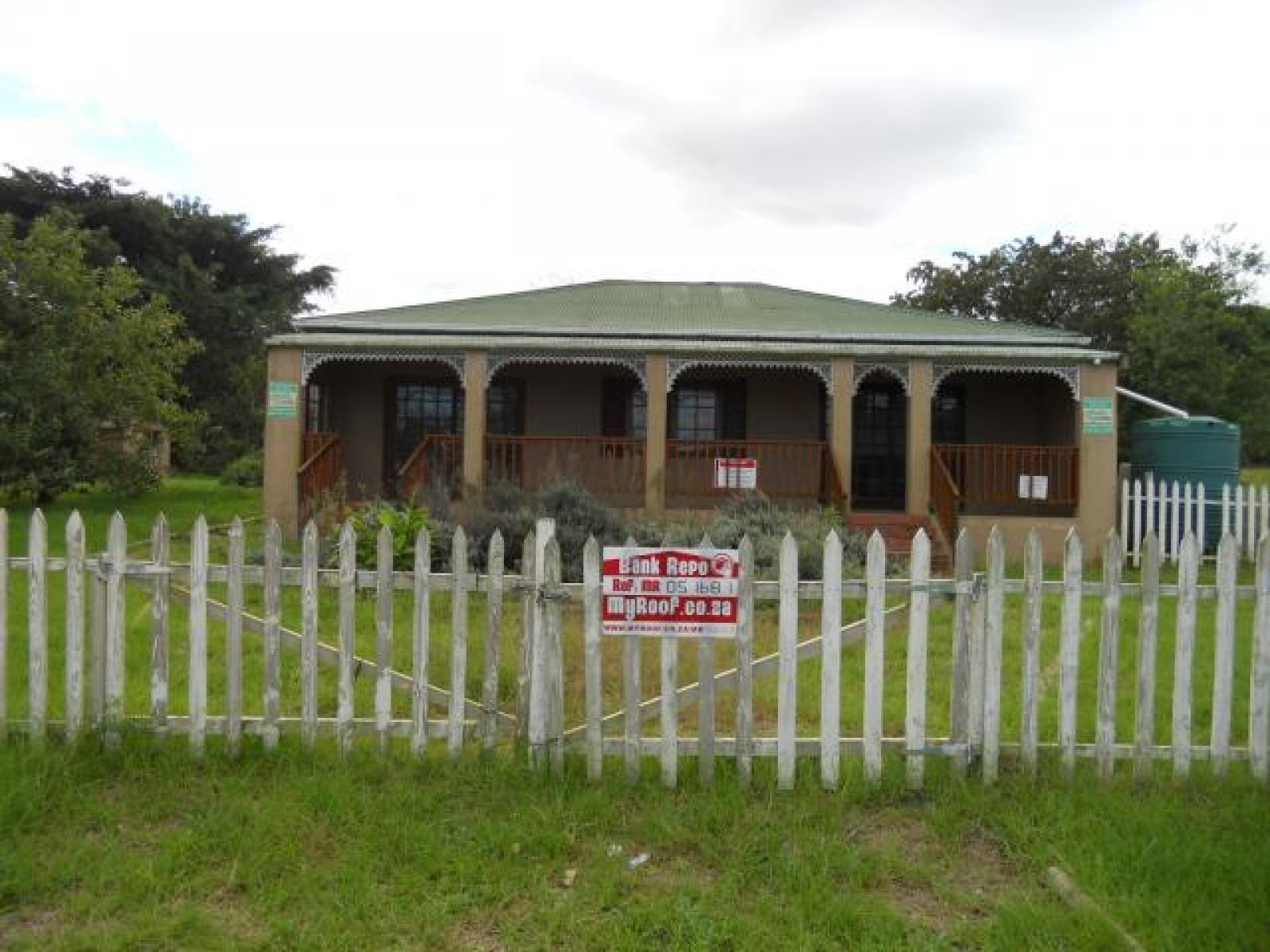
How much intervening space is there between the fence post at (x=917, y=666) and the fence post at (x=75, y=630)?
3485 millimetres

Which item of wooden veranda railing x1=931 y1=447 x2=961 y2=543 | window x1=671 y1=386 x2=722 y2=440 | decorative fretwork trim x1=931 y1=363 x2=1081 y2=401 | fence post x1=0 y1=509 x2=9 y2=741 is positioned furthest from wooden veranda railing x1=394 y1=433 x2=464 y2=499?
fence post x1=0 y1=509 x2=9 y2=741

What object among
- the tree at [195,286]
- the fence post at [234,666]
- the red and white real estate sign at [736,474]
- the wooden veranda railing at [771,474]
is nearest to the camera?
the fence post at [234,666]

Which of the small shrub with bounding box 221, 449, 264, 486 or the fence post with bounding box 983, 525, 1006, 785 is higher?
the small shrub with bounding box 221, 449, 264, 486

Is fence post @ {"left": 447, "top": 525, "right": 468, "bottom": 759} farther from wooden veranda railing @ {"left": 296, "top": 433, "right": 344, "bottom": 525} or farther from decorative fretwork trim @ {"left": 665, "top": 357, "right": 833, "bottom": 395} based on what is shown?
decorative fretwork trim @ {"left": 665, "top": 357, "right": 833, "bottom": 395}

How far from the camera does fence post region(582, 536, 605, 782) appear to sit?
416cm

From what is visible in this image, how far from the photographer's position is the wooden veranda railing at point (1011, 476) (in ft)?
43.6

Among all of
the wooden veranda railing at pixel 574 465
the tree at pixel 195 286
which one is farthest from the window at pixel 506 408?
the tree at pixel 195 286

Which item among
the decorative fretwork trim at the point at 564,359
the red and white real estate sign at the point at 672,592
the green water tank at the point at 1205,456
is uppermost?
the decorative fretwork trim at the point at 564,359

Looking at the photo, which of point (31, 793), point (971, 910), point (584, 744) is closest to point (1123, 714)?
point (971, 910)

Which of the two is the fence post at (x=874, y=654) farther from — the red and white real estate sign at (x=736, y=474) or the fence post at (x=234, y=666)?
the red and white real estate sign at (x=736, y=474)

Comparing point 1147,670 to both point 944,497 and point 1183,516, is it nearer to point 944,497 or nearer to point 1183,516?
point 944,497

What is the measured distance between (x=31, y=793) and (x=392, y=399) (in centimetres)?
1343

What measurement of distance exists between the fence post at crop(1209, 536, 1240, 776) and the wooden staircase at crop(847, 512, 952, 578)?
23.5 ft

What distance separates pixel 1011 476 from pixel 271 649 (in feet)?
40.9
